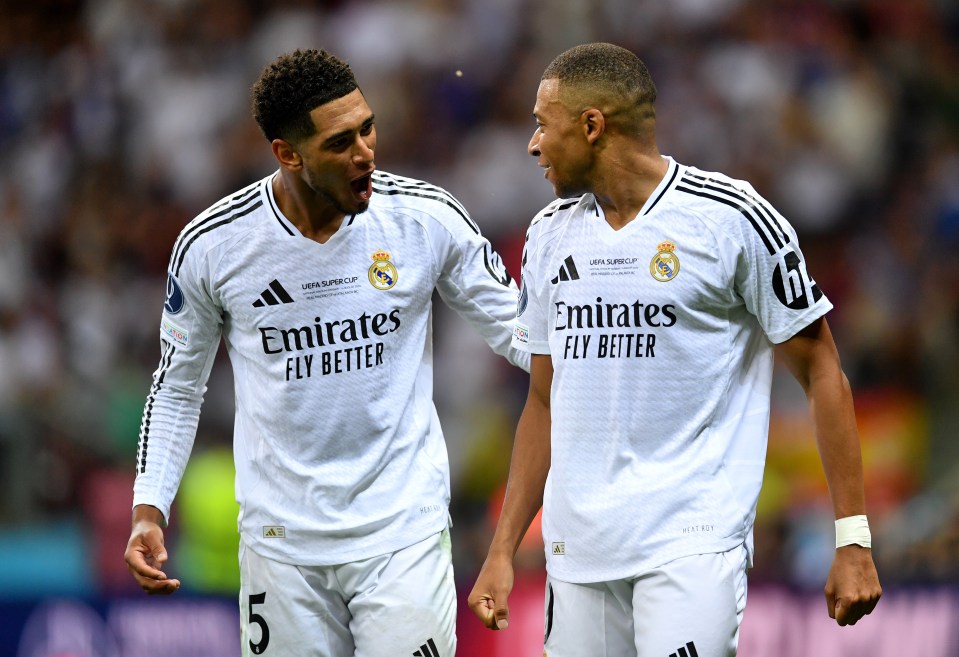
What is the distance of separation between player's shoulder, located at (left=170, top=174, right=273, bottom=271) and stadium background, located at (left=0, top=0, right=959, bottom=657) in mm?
2646

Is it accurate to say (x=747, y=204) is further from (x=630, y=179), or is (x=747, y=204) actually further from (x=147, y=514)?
(x=147, y=514)

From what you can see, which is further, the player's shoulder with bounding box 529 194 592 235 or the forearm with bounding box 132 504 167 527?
the forearm with bounding box 132 504 167 527

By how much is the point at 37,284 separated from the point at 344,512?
6894 mm

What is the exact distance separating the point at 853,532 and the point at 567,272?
100 cm

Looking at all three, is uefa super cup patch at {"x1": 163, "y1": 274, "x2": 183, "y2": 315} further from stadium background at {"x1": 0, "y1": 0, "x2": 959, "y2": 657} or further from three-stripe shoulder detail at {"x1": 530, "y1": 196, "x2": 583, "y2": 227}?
stadium background at {"x1": 0, "y1": 0, "x2": 959, "y2": 657}

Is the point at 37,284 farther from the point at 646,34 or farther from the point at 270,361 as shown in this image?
the point at 270,361

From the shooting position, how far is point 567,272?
3979 mm

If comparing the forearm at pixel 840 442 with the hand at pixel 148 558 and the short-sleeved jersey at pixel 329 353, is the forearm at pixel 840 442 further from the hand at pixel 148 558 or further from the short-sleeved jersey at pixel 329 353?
the hand at pixel 148 558

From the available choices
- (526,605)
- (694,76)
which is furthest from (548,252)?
(694,76)

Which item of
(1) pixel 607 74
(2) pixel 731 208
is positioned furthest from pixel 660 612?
(1) pixel 607 74

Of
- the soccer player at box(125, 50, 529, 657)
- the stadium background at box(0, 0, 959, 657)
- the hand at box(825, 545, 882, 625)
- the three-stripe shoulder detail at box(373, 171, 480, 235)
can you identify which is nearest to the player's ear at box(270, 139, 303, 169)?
the soccer player at box(125, 50, 529, 657)

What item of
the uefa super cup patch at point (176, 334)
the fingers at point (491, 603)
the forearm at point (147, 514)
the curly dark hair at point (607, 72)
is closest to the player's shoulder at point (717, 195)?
the curly dark hair at point (607, 72)

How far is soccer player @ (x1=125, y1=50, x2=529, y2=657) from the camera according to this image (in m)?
4.20

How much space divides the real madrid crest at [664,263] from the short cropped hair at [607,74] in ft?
1.30
